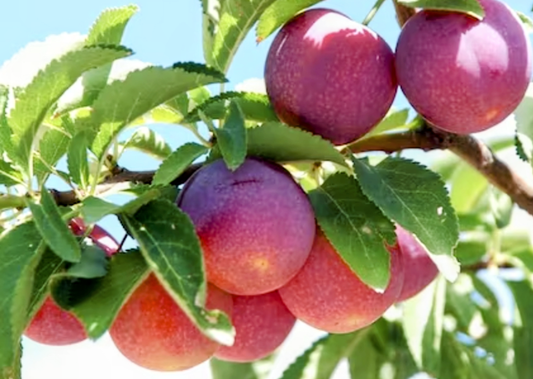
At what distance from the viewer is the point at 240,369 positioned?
4.63 feet

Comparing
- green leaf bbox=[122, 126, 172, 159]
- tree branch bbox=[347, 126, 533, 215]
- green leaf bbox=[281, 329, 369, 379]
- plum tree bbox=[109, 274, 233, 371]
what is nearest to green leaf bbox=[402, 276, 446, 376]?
green leaf bbox=[281, 329, 369, 379]

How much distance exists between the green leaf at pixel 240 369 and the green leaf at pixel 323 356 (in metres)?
0.05

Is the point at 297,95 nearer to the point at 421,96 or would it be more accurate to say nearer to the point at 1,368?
the point at 421,96

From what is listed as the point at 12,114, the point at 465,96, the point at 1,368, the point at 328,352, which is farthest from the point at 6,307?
the point at 328,352

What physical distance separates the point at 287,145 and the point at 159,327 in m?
0.18

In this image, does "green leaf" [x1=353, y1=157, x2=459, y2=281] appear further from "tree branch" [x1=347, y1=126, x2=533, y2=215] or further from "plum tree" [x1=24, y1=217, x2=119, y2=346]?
"plum tree" [x1=24, y1=217, x2=119, y2=346]

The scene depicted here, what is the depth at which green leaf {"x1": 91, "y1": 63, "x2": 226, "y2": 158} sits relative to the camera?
2.82 ft

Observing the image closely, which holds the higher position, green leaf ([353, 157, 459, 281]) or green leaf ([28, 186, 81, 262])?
green leaf ([28, 186, 81, 262])

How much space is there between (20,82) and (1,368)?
274 mm

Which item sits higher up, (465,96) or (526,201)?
(465,96)

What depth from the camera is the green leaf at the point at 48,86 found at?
2.76 feet

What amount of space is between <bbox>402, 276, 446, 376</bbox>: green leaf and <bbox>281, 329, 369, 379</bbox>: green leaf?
91mm

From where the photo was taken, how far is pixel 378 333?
1510 millimetres

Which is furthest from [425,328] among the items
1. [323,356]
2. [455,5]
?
[455,5]
